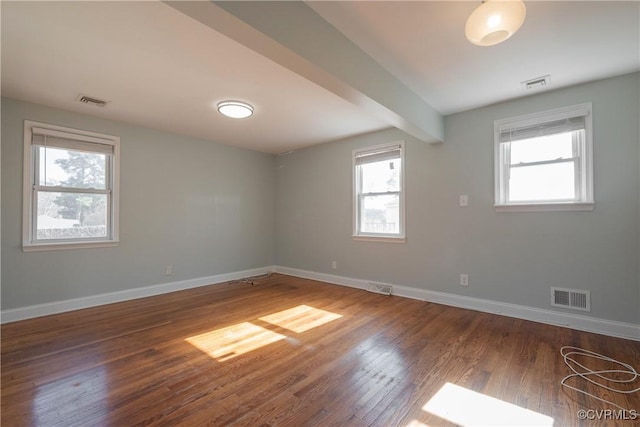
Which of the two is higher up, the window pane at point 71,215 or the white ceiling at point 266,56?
the white ceiling at point 266,56

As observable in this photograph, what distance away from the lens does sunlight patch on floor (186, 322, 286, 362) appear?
7.48ft

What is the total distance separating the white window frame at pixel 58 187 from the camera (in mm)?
3072

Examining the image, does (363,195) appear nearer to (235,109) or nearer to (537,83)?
(235,109)

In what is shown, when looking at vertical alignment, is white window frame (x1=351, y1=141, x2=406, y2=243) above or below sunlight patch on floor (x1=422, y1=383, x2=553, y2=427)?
above

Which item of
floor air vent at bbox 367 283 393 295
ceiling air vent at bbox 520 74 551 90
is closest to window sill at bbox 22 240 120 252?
floor air vent at bbox 367 283 393 295

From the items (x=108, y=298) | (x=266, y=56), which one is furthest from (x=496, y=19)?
(x=108, y=298)

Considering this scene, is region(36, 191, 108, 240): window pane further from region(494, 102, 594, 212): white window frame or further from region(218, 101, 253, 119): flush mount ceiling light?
region(494, 102, 594, 212): white window frame

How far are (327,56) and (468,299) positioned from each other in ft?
10.2

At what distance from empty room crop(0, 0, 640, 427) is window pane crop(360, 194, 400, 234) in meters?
0.03

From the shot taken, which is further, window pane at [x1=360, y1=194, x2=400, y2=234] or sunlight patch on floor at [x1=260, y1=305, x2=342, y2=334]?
window pane at [x1=360, y1=194, x2=400, y2=234]

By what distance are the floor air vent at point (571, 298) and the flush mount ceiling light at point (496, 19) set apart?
2569mm

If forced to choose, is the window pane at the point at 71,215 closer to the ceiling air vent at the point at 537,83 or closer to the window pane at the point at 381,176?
the window pane at the point at 381,176

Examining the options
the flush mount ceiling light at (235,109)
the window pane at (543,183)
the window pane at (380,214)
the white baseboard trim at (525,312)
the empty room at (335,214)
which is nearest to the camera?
the empty room at (335,214)

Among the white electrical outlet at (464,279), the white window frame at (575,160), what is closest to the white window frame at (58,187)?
the white electrical outlet at (464,279)
